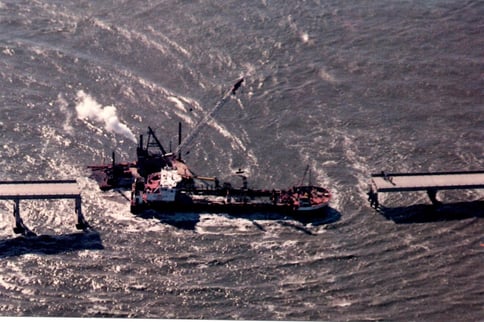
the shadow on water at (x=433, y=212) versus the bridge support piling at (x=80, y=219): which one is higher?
the shadow on water at (x=433, y=212)

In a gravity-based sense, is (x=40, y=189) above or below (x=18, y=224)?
above

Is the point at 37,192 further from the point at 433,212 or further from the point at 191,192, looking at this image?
the point at 433,212

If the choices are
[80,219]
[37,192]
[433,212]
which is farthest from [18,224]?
[433,212]

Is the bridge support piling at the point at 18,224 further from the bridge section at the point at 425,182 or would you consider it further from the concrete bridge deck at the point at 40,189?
the bridge section at the point at 425,182

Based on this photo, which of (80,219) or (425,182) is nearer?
(80,219)

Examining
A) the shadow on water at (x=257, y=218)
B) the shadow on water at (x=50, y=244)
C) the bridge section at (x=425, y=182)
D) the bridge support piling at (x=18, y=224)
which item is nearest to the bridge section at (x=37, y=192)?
the bridge support piling at (x=18, y=224)

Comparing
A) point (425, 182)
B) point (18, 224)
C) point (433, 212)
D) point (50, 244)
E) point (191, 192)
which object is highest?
point (425, 182)

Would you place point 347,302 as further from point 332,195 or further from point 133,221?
point 133,221
